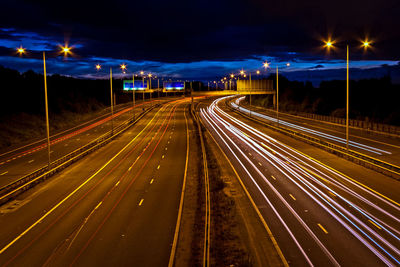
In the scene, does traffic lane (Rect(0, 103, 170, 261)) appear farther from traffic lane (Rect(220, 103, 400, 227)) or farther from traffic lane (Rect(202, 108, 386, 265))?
traffic lane (Rect(220, 103, 400, 227))

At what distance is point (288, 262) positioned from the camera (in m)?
14.4

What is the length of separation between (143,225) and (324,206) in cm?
1032

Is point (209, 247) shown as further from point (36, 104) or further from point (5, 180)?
point (36, 104)

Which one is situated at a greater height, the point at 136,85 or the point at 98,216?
the point at 136,85

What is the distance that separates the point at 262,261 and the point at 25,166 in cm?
2994

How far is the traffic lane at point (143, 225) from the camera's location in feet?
49.6

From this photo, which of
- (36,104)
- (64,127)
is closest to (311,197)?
(64,127)

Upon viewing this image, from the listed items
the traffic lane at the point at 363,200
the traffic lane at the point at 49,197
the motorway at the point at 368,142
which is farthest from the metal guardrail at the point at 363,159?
the traffic lane at the point at 49,197

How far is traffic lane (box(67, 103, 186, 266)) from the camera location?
15.1 metres

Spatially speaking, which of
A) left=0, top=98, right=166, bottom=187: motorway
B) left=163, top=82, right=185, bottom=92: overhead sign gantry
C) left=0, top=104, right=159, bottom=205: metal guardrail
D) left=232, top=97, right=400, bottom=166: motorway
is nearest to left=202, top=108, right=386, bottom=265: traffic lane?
left=232, top=97, right=400, bottom=166: motorway

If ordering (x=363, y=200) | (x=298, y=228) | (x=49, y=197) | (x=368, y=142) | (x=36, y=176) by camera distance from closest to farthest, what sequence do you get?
(x=298, y=228)
(x=363, y=200)
(x=49, y=197)
(x=36, y=176)
(x=368, y=142)

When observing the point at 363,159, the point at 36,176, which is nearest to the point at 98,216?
the point at 36,176

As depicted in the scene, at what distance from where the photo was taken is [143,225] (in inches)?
753

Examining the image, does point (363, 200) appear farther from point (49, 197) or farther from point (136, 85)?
point (136, 85)
